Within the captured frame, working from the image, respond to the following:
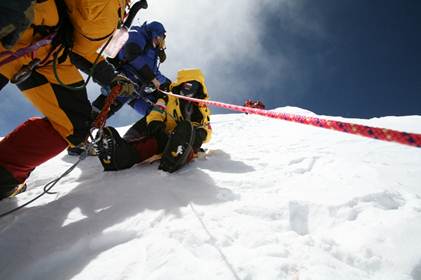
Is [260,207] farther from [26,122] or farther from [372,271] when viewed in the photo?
[26,122]

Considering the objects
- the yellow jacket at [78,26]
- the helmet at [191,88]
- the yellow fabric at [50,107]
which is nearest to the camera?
the yellow jacket at [78,26]

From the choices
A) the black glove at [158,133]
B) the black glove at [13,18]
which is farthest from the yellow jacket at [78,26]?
the black glove at [158,133]

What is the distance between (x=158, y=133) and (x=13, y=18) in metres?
2.06

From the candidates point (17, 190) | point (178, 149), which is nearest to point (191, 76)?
point (178, 149)

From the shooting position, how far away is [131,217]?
1.70m

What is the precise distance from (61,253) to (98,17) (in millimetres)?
1387

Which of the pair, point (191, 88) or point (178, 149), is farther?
point (191, 88)

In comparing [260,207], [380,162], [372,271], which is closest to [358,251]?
[372,271]

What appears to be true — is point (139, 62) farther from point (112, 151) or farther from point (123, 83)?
point (112, 151)

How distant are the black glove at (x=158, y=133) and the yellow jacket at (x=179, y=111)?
2.4 inches

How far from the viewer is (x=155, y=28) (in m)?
4.50

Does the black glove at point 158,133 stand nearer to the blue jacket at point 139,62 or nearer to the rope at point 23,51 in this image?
the blue jacket at point 139,62

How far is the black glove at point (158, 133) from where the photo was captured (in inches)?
124

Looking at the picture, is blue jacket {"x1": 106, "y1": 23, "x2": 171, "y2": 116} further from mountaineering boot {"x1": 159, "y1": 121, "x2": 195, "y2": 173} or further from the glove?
mountaineering boot {"x1": 159, "y1": 121, "x2": 195, "y2": 173}
